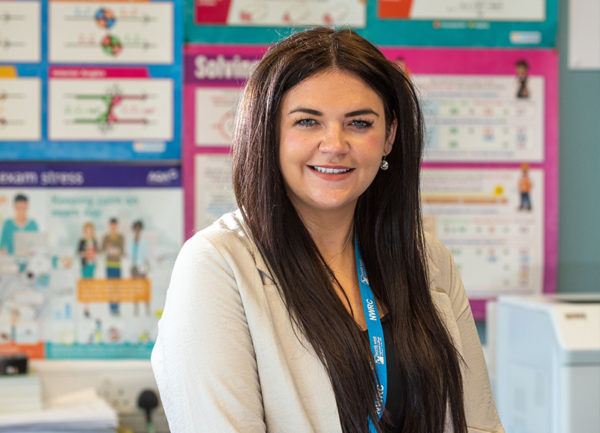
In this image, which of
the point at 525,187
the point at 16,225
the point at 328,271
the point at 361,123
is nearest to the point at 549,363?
the point at 525,187

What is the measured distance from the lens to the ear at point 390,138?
137cm

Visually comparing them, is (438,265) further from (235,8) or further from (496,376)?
(235,8)

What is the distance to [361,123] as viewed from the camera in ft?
4.20

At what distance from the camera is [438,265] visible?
4.82ft

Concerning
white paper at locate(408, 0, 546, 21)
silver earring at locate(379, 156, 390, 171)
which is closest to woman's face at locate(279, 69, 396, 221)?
silver earring at locate(379, 156, 390, 171)

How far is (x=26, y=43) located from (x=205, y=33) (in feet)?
1.75

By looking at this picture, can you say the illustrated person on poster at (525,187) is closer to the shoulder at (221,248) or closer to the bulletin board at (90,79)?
the bulletin board at (90,79)

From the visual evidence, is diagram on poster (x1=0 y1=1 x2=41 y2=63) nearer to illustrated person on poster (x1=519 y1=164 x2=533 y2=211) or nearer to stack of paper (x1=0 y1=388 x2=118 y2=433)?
stack of paper (x1=0 y1=388 x2=118 y2=433)

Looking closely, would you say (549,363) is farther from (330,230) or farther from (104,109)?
(104,109)

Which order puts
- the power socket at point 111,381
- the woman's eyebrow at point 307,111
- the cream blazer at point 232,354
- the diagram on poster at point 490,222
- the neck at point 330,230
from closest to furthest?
the cream blazer at point 232,354 → the woman's eyebrow at point 307,111 → the neck at point 330,230 → the power socket at point 111,381 → the diagram on poster at point 490,222

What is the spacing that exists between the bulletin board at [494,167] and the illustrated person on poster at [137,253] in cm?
87

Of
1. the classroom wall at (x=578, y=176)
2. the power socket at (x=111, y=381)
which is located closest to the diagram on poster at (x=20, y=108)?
the power socket at (x=111, y=381)

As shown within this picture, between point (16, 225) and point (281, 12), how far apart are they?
1022mm

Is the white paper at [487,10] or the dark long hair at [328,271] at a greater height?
the white paper at [487,10]
